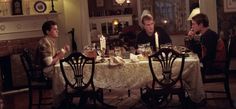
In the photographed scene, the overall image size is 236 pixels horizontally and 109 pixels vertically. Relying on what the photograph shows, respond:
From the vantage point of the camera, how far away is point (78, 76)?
415 centimetres

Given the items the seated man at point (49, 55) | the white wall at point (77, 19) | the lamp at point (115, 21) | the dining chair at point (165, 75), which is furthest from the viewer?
the lamp at point (115, 21)

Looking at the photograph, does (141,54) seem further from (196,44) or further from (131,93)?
(131,93)

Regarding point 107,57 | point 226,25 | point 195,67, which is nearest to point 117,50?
point 107,57

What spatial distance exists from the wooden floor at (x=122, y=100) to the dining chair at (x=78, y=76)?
0.72 metres

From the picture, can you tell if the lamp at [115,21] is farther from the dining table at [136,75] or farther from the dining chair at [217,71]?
the dining table at [136,75]

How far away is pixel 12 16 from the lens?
271 inches

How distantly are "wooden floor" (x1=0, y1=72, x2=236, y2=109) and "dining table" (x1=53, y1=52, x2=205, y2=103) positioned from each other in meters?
0.57

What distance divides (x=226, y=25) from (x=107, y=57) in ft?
9.30

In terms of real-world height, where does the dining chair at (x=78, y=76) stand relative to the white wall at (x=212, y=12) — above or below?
below

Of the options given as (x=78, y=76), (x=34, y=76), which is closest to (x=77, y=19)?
(x=34, y=76)

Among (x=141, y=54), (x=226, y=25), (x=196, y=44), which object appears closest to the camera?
(x=141, y=54)

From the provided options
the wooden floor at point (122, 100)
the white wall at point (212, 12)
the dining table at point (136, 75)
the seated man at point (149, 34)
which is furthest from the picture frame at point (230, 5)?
the dining table at point (136, 75)

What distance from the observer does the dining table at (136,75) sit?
13.3 feet

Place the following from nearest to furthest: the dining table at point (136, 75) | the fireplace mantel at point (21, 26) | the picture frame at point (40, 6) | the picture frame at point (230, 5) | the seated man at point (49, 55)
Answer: the dining table at point (136, 75), the seated man at point (49, 55), the picture frame at point (230, 5), the fireplace mantel at point (21, 26), the picture frame at point (40, 6)
